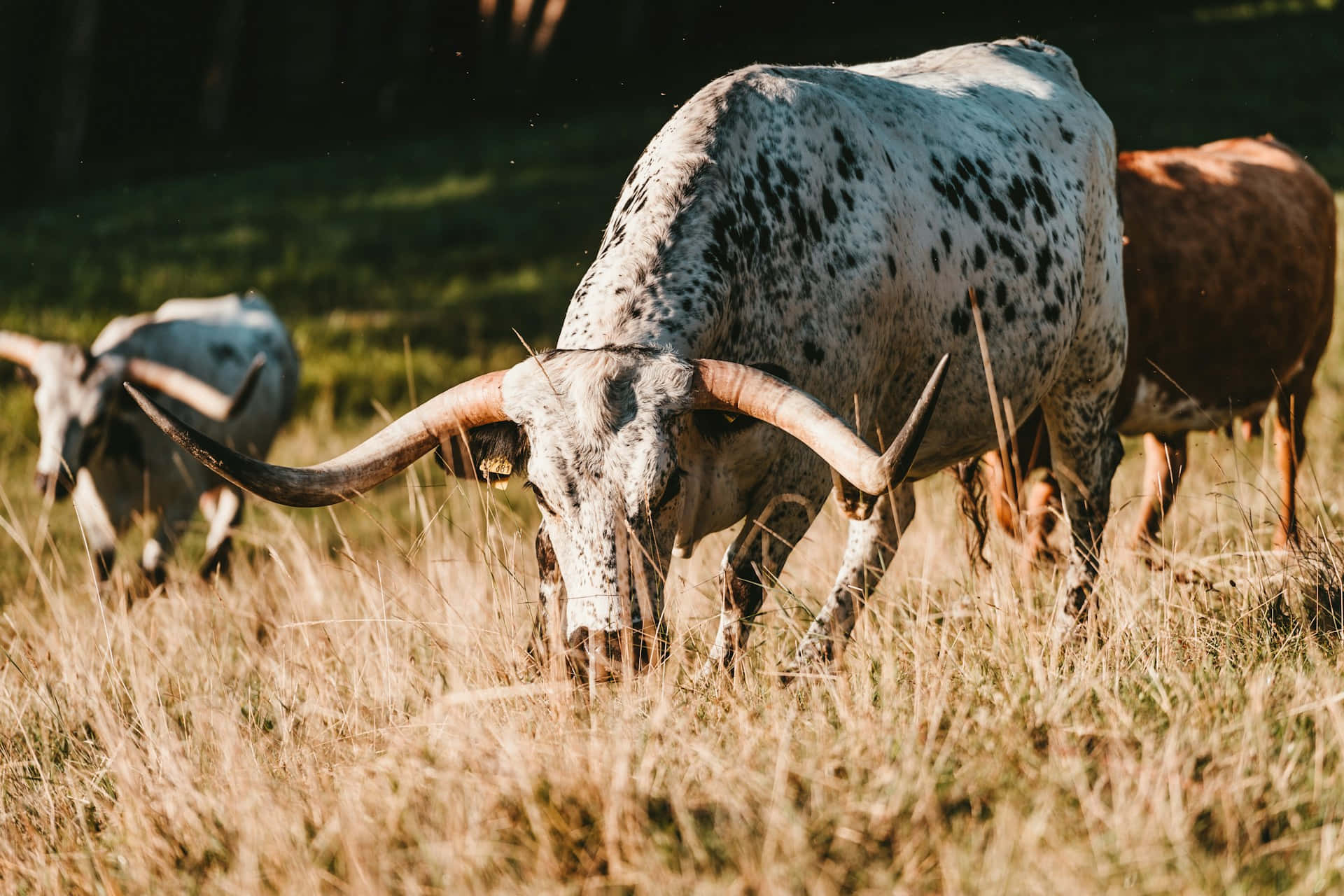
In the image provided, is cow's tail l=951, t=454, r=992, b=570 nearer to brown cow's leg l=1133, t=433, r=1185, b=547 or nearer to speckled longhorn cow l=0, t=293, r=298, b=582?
brown cow's leg l=1133, t=433, r=1185, b=547

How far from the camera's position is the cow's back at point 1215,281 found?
5.75m

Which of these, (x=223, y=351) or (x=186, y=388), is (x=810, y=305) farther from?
(x=223, y=351)

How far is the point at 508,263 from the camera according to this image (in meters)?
16.7

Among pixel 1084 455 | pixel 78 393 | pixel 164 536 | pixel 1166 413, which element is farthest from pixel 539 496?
pixel 164 536

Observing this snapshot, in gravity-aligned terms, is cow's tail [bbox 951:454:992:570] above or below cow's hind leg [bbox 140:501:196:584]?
above

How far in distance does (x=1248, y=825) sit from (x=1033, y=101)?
329cm

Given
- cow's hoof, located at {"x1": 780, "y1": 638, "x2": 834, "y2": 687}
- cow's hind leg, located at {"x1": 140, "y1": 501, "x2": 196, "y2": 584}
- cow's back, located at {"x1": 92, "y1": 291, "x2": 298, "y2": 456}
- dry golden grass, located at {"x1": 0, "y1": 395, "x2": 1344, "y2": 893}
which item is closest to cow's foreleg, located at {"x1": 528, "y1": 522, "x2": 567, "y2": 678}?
dry golden grass, located at {"x1": 0, "y1": 395, "x2": 1344, "y2": 893}

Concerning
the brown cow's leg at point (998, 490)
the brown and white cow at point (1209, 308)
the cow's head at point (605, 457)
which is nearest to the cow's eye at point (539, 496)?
the cow's head at point (605, 457)

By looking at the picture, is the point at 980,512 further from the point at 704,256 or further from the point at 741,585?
the point at 704,256

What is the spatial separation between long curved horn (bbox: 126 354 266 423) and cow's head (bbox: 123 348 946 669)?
365 centimetres

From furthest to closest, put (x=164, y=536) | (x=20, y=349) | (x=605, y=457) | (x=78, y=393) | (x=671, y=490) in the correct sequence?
(x=164, y=536) → (x=20, y=349) → (x=78, y=393) → (x=671, y=490) → (x=605, y=457)

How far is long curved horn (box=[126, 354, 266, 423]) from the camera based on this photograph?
6770 millimetres

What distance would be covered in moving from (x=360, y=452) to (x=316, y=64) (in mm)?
27566

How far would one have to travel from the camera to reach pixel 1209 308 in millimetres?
5895
